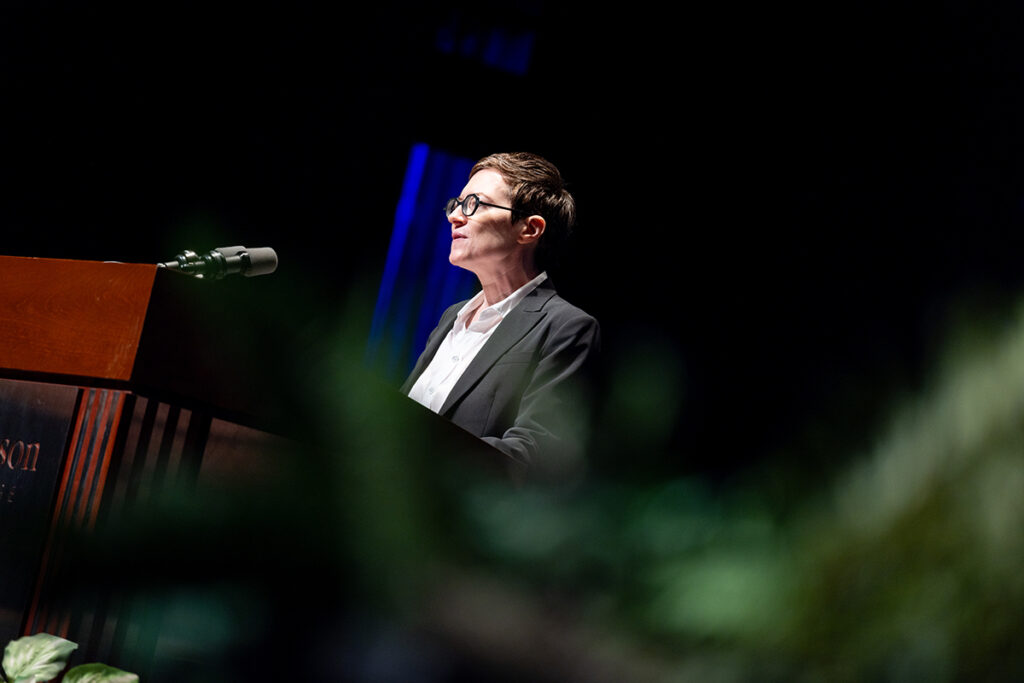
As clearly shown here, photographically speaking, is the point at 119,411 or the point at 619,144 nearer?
the point at 119,411

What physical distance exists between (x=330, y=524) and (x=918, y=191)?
3.42m

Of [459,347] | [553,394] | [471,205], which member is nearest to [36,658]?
[553,394]

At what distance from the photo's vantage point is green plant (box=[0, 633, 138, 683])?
54 centimetres

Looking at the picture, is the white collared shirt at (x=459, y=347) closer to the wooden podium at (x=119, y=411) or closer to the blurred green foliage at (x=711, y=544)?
the wooden podium at (x=119, y=411)

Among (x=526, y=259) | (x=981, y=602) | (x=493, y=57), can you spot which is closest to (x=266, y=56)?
(x=493, y=57)

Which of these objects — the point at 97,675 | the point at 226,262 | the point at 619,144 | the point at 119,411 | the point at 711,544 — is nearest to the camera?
the point at 711,544

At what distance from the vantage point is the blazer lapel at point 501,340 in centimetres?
161

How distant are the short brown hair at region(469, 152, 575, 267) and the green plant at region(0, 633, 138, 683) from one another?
139 cm

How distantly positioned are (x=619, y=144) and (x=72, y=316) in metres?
2.87

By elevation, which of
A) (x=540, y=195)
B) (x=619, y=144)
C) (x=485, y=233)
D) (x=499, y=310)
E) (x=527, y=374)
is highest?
(x=619, y=144)

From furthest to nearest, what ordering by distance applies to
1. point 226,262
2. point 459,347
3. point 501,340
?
point 459,347, point 501,340, point 226,262

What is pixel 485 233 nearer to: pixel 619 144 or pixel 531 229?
pixel 531 229

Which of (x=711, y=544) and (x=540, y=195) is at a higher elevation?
(x=540, y=195)

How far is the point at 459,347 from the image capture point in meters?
1.80
